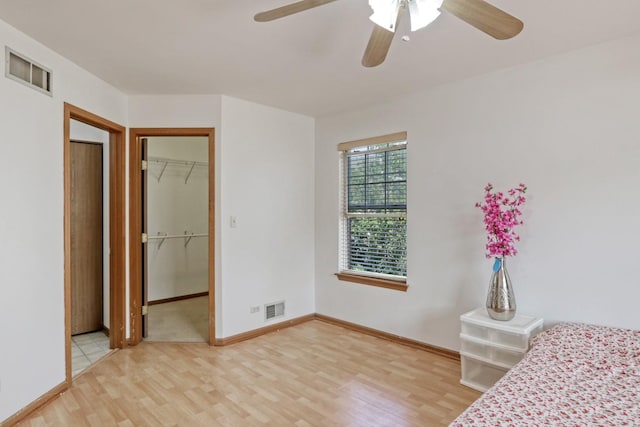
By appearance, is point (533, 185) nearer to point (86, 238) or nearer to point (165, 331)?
point (165, 331)

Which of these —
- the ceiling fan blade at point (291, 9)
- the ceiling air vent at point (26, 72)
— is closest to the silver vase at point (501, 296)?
the ceiling fan blade at point (291, 9)

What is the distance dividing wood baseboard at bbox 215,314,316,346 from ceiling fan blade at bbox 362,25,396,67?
2894 mm

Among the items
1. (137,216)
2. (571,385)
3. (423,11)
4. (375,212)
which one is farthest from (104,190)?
(571,385)

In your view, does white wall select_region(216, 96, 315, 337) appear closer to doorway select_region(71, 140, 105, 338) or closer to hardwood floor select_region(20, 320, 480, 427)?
hardwood floor select_region(20, 320, 480, 427)

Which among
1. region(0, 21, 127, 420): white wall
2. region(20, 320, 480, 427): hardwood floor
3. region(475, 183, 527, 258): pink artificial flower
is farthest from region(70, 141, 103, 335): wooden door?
region(475, 183, 527, 258): pink artificial flower

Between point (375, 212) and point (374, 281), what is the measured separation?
742mm

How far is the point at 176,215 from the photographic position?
5.44 metres

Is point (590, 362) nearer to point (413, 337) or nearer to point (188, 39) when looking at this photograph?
point (413, 337)

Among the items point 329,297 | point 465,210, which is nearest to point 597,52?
point 465,210

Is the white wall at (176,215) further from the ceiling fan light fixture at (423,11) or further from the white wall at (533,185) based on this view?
the ceiling fan light fixture at (423,11)

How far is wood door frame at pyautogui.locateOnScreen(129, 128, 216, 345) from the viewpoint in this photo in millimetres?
3512

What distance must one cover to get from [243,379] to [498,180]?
2.62 metres

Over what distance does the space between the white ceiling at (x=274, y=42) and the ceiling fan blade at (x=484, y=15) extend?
603 millimetres

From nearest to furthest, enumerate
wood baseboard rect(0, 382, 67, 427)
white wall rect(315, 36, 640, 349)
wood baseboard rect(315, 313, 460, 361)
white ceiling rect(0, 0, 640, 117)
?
white ceiling rect(0, 0, 640, 117), wood baseboard rect(0, 382, 67, 427), white wall rect(315, 36, 640, 349), wood baseboard rect(315, 313, 460, 361)
